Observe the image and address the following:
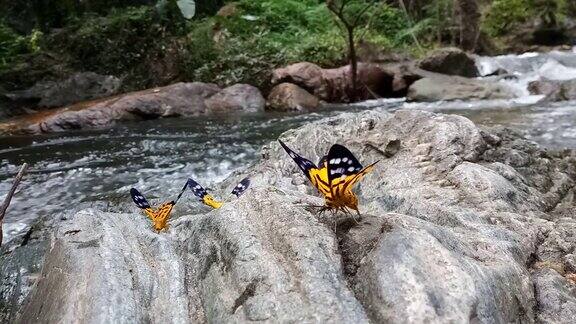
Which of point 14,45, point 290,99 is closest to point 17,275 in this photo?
point 290,99

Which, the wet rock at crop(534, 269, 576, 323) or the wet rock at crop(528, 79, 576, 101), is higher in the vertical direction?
the wet rock at crop(534, 269, 576, 323)

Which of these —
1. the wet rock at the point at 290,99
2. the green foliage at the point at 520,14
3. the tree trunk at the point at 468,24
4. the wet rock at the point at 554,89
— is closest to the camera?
the wet rock at the point at 554,89

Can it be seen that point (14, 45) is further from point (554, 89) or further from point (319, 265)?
point (319, 265)

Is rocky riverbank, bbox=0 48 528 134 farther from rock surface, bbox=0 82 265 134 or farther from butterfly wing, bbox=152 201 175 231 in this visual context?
butterfly wing, bbox=152 201 175 231

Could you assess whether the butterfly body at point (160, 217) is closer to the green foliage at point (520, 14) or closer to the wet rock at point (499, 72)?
the wet rock at point (499, 72)

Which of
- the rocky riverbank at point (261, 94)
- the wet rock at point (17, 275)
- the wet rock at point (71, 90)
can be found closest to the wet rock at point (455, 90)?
the rocky riverbank at point (261, 94)

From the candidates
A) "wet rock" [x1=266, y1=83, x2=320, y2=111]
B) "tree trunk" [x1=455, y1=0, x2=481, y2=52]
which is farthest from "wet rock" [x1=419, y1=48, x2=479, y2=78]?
"tree trunk" [x1=455, y1=0, x2=481, y2=52]

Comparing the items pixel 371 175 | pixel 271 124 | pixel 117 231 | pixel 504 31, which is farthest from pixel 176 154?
pixel 504 31
